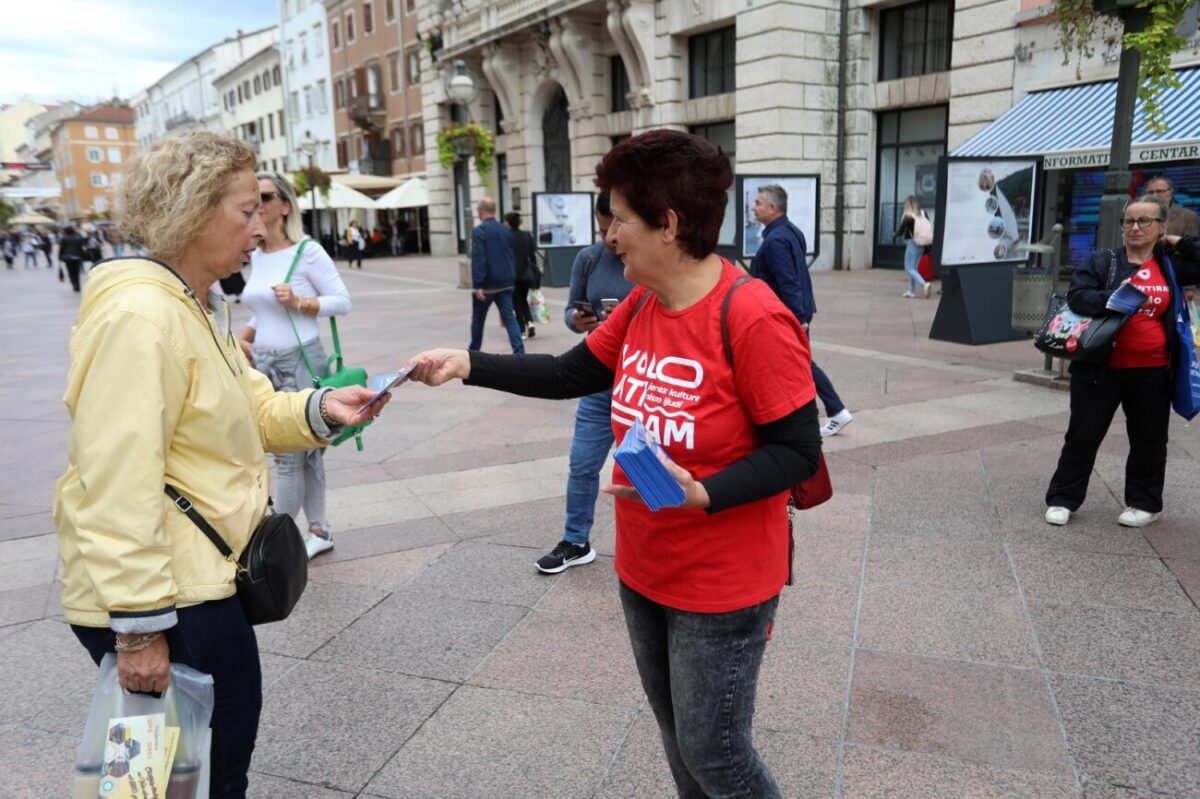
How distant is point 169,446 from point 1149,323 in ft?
15.0

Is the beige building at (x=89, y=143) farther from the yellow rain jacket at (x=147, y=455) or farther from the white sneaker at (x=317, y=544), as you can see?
the yellow rain jacket at (x=147, y=455)

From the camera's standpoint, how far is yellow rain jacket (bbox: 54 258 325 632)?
5.39ft

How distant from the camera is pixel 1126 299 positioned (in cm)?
439

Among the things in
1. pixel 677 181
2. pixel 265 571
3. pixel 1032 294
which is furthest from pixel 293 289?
pixel 1032 294

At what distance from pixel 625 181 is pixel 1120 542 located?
12.7 ft

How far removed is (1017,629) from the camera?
355 cm

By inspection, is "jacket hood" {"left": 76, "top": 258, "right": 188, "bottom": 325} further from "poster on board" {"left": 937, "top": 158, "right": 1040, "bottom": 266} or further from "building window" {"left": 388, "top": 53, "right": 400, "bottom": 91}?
"building window" {"left": 388, "top": 53, "right": 400, "bottom": 91}

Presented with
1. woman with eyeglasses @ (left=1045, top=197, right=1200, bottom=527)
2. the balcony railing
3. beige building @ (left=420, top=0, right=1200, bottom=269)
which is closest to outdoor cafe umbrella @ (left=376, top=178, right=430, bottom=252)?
the balcony railing

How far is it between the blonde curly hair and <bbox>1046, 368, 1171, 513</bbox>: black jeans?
174 inches

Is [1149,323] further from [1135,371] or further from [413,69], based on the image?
[413,69]

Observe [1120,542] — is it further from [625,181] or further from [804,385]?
[625,181]

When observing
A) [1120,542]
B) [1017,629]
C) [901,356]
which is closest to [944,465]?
[1120,542]

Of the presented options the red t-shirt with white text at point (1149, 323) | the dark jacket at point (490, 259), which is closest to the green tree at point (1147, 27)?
the red t-shirt with white text at point (1149, 323)

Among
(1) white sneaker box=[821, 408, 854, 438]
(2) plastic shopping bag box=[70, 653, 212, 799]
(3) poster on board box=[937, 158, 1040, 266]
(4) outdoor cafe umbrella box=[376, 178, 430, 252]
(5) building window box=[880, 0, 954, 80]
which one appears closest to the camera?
(2) plastic shopping bag box=[70, 653, 212, 799]
